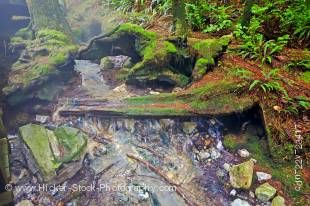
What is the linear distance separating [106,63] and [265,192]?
234 inches

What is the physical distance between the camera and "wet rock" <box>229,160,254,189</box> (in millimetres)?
5375

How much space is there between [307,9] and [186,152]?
14.1ft

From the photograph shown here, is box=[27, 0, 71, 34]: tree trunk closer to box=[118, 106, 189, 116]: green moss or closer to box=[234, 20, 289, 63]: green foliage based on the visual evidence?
box=[118, 106, 189, 116]: green moss

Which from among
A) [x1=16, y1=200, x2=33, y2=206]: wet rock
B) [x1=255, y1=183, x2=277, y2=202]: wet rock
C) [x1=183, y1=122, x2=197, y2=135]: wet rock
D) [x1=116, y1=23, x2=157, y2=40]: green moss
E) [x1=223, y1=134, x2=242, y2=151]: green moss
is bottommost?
[x1=16, y1=200, x2=33, y2=206]: wet rock

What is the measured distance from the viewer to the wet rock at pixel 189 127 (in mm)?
6386

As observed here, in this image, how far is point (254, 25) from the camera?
7.16m

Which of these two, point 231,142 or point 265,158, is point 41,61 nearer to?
point 231,142

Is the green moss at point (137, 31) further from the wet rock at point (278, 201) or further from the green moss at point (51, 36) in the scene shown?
the wet rock at point (278, 201)

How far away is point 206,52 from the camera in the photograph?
700 centimetres

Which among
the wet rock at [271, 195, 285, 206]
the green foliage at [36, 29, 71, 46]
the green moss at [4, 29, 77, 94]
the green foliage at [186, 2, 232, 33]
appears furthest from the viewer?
the green foliage at [36, 29, 71, 46]

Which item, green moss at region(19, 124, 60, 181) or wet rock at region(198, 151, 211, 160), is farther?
wet rock at region(198, 151, 211, 160)

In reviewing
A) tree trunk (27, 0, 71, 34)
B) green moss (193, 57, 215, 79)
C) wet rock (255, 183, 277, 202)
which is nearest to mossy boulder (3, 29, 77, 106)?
tree trunk (27, 0, 71, 34)

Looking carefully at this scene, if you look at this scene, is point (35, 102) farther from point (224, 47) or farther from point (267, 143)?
point (267, 143)

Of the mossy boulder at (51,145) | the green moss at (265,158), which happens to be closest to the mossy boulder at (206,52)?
the green moss at (265,158)
